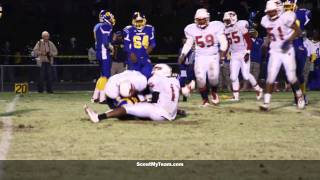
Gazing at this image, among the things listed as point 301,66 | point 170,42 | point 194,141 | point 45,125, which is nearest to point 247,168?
point 194,141

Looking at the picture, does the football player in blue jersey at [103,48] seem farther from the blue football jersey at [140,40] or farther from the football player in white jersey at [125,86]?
the football player in white jersey at [125,86]

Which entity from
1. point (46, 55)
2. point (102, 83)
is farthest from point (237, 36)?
point (46, 55)

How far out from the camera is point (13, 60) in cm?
2870

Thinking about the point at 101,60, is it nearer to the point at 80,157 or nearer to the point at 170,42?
the point at 80,157

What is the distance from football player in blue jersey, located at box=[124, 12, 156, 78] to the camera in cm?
1451

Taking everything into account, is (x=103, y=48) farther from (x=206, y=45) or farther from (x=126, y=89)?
(x=126, y=89)

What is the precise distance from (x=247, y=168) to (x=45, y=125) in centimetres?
465

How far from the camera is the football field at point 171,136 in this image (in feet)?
24.4

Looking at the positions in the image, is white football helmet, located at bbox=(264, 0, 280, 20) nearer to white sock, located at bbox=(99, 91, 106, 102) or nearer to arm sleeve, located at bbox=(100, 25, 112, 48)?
arm sleeve, located at bbox=(100, 25, 112, 48)

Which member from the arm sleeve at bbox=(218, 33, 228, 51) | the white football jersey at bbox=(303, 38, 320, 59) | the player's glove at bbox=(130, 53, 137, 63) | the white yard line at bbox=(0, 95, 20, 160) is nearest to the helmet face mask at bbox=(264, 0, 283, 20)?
the arm sleeve at bbox=(218, 33, 228, 51)

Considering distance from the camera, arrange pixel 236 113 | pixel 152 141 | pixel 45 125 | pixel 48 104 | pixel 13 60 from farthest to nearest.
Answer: pixel 13 60 → pixel 48 104 → pixel 236 113 → pixel 45 125 → pixel 152 141

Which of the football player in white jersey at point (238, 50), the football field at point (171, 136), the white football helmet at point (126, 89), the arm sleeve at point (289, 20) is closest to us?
the football field at point (171, 136)

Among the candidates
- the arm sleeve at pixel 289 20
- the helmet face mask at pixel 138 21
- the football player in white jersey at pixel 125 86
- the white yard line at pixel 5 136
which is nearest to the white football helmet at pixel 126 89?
the football player in white jersey at pixel 125 86

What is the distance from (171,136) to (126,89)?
72.9 inches
